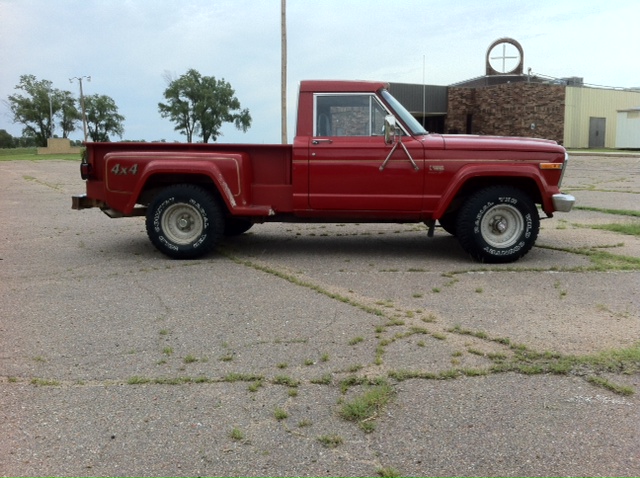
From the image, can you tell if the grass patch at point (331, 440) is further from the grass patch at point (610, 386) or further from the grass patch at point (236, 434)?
the grass patch at point (610, 386)

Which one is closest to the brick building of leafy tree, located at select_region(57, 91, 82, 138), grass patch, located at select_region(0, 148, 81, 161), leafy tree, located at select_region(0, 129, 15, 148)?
grass patch, located at select_region(0, 148, 81, 161)

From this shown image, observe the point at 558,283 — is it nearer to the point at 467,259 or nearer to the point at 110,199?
the point at 467,259

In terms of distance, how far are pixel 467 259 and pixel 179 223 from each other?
3.50 meters

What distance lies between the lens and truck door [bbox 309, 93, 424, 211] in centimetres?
702

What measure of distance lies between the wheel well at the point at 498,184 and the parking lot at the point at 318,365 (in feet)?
2.44

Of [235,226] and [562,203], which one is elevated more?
[562,203]

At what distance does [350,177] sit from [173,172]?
2.06 metres

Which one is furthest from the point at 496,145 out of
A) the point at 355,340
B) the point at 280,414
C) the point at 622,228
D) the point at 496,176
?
the point at 280,414

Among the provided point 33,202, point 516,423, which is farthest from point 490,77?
point 516,423

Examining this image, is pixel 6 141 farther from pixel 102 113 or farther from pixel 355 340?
pixel 355 340

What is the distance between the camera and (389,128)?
22.3 ft

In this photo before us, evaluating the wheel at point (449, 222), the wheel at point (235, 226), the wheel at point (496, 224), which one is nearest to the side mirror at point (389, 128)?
the wheel at point (496, 224)

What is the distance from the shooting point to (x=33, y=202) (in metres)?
14.1

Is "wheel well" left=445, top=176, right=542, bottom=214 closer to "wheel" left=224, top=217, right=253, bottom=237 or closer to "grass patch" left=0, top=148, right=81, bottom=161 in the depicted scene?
"wheel" left=224, top=217, right=253, bottom=237
